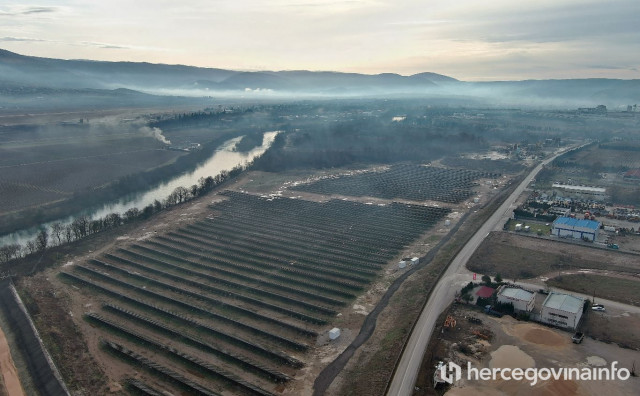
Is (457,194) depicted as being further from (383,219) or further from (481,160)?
(481,160)

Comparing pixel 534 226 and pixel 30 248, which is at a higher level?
pixel 534 226

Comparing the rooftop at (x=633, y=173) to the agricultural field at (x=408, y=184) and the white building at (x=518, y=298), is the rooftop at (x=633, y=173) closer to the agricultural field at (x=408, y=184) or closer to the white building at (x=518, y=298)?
the agricultural field at (x=408, y=184)

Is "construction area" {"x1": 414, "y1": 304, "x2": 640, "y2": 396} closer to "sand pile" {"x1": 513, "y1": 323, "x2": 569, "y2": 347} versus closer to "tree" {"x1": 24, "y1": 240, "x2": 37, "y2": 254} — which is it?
"sand pile" {"x1": 513, "y1": 323, "x2": 569, "y2": 347}

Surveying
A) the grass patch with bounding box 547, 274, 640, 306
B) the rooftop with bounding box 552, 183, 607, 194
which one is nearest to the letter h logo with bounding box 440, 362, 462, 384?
the grass patch with bounding box 547, 274, 640, 306

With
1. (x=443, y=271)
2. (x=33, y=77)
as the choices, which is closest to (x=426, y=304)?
(x=443, y=271)

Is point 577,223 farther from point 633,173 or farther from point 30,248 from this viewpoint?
point 30,248

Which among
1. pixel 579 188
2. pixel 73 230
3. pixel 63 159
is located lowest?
pixel 73 230

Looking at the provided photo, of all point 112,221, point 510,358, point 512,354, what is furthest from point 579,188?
point 112,221
